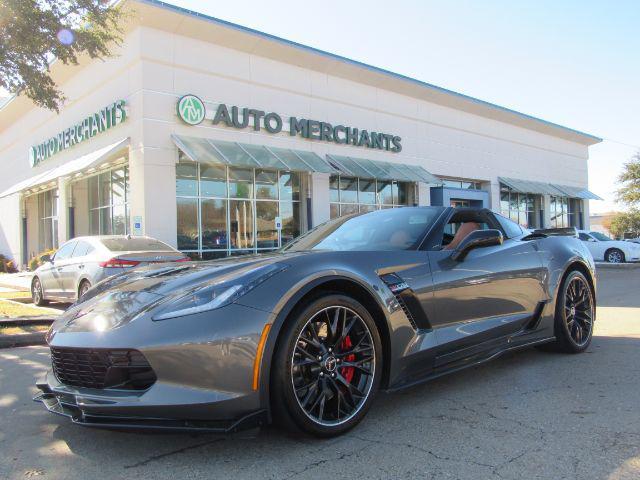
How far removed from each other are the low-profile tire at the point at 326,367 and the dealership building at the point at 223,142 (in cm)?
1259

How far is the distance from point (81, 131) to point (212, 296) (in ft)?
58.2

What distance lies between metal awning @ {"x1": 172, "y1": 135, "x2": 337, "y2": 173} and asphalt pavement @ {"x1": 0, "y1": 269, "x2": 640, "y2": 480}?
37.8ft

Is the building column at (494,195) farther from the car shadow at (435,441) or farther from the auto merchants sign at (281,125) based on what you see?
the car shadow at (435,441)

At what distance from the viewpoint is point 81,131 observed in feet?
60.0

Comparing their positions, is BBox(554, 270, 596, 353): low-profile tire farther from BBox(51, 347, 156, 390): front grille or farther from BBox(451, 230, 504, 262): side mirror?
BBox(51, 347, 156, 390): front grille

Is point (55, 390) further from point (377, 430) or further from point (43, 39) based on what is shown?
point (43, 39)

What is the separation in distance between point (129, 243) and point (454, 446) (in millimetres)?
8074

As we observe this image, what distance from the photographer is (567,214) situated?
112 ft

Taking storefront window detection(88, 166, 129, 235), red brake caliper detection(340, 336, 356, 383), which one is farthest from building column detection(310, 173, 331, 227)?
red brake caliper detection(340, 336, 356, 383)

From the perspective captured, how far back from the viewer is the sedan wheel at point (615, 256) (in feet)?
70.7

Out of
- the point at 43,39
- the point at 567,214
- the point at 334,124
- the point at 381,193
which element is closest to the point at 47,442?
the point at 43,39

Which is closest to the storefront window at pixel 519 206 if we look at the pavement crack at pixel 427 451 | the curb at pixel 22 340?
the curb at pixel 22 340

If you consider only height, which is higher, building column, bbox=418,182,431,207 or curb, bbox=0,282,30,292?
building column, bbox=418,182,431,207

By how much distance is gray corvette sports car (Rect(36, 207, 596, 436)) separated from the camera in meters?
2.61
